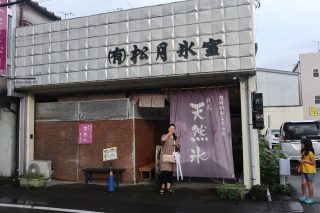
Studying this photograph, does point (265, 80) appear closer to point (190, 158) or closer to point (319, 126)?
point (319, 126)

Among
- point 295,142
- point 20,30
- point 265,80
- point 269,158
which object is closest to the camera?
point 269,158

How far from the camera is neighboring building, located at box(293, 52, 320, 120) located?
40.8 meters

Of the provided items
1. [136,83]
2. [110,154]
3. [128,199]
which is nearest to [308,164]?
[128,199]

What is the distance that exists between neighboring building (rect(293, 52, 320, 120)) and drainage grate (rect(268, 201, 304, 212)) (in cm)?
3300

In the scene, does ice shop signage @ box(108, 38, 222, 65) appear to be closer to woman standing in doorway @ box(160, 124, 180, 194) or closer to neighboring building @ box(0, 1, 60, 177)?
woman standing in doorway @ box(160, 124, 180, 194)

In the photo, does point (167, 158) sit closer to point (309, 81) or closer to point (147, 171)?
point (147, 171)

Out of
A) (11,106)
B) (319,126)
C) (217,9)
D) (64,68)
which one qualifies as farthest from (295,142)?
(11,106)

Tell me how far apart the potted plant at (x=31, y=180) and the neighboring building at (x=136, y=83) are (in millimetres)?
1054

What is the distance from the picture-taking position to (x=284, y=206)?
9797mm

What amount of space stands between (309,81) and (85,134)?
1334 inches

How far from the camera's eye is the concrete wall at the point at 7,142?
14914 millimetres

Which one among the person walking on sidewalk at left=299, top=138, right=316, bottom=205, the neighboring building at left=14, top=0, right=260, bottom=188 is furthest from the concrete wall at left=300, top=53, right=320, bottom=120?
the person walking on sidewalk at left=299, top=138, right=316, bottom=205

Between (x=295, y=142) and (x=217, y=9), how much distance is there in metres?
8.54

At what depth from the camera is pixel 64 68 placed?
13.3 meters
